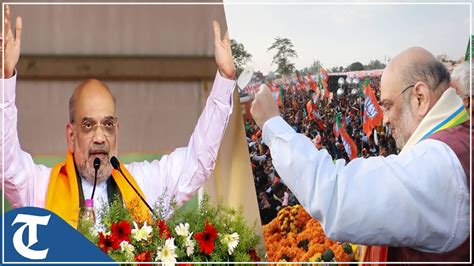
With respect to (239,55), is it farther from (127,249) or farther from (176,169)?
(127,249)

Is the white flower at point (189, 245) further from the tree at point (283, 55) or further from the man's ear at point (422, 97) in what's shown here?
the man's ear at point (422, 97)

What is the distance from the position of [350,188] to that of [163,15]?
1624mm

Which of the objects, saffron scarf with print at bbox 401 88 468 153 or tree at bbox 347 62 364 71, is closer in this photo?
saffron scarf with print at bbox 401 88 468 153

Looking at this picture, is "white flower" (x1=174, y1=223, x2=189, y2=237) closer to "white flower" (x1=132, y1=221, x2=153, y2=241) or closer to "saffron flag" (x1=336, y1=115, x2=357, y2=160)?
"white flower" (x1=132, y1=221, x2=153, y2=241)

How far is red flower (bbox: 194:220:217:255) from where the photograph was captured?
16.1ft

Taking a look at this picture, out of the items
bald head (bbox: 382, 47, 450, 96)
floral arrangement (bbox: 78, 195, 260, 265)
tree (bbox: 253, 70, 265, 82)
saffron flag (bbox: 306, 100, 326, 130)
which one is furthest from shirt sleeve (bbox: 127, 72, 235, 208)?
bald head (bbox: 382, 47, 450, 96)

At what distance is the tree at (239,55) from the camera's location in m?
5.04

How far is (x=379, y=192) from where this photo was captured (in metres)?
4.06

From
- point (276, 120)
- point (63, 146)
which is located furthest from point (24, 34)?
point (276, 120)

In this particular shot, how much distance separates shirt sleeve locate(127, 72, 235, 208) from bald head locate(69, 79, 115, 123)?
14.9 inches

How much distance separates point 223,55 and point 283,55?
1.10 feet

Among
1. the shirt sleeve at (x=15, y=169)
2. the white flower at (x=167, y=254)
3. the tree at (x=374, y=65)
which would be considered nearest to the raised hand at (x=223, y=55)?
the tree at (x=374, y=65)

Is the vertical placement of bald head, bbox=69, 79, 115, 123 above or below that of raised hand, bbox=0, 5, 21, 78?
below

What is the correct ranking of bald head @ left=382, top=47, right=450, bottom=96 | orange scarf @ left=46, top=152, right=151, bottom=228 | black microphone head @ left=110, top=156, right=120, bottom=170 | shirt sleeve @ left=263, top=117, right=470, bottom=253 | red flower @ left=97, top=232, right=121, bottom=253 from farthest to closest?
A: black microphone head @ left=110, top=156, right=120, bottom=170, orange scarf @ left=46, top=152, right=151, bottom=228, red flower @ left=97, top=232, right=121, bottom=253, bald head @ left=382, top=47, right=450, bottom=96, shirt sleeve @ left=263, top=117, right=470, bottom=253
